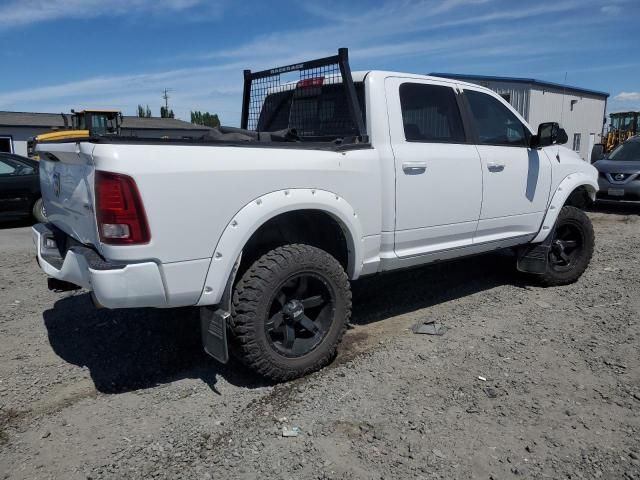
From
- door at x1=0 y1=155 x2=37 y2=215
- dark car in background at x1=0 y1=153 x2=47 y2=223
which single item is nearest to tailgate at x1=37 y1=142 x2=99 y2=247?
dark car in background at x1=0 y1=153 x2=47 y2=223

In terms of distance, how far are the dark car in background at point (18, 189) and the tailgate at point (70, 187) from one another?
7.37 m

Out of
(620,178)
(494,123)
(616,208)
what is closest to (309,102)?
(494,123)

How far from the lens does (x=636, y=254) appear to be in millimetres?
7230

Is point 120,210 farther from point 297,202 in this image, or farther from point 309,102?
point 309,102

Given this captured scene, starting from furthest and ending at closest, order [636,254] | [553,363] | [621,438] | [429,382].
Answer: [636,254], [553,363], [429,382], [621,438]

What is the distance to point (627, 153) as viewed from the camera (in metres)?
12.4

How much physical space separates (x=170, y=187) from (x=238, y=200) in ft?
1.35

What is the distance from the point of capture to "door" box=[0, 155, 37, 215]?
1025 centimetres

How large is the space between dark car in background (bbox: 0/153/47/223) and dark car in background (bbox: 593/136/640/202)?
37.3ft

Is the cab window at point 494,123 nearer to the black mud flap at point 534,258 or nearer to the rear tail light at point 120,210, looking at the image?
the black mud flap at point 534,258

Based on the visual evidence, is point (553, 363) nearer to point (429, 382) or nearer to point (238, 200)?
point (429, 382)

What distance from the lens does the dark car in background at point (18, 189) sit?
10.3 meters

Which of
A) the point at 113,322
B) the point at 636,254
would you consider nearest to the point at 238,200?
the point at 113,322

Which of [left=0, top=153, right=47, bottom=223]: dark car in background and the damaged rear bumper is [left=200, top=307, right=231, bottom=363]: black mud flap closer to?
the damaged rear bumper
